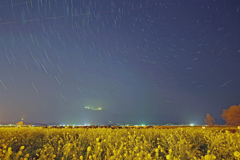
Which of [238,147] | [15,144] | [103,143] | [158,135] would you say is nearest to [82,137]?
[103,143]

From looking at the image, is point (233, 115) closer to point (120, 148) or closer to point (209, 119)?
point (209, 119)

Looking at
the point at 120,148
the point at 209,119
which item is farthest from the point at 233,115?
the point at 120,148

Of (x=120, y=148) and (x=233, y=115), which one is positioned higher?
(x=233, y=115)

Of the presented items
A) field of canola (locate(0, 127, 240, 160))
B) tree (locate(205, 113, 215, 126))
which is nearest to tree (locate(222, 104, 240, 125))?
tree (locate(205, 113, 215, 126))

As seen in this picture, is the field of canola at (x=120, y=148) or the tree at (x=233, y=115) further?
the tree at (x=233, y=115)

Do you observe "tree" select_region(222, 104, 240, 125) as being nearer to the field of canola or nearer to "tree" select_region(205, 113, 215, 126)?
"tree" select_region(205, 113, 215, 126)

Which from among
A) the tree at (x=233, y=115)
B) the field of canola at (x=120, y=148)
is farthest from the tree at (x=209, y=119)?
the field of canola at (x=120, y=148)

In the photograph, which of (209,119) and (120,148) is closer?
(120,148)

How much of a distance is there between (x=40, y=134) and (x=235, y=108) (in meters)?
50.3

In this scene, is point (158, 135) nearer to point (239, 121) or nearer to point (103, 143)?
point (103, 143)

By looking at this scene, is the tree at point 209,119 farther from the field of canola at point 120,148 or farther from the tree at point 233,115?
the field of canola at point 120,148

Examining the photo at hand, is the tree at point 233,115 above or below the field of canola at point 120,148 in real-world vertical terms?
above

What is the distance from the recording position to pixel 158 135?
7527 mm

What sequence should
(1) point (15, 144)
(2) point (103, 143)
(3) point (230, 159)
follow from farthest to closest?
(1) point (15, 144) → (2) point (103, 143) → (3) point (230, 159)
